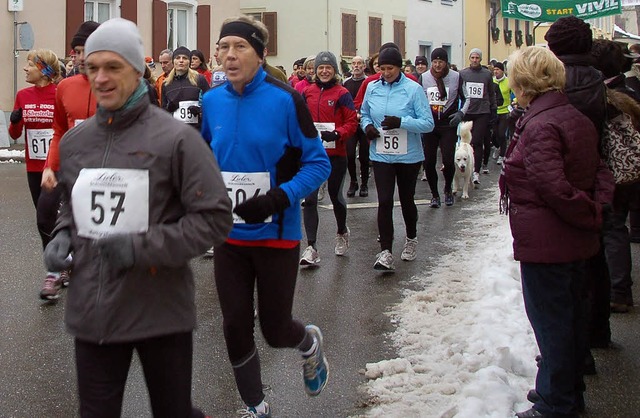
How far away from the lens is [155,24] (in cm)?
2719

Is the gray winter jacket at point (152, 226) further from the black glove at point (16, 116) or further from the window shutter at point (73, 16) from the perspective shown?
the window shutter at point (73, 16)

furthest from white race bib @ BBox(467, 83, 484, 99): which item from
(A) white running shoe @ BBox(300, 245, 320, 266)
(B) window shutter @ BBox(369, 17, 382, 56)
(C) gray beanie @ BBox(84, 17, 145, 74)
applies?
(B) window shutter @ BBox(369, 17, 382, 56)

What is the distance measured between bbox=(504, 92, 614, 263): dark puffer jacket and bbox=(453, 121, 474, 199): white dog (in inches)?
386

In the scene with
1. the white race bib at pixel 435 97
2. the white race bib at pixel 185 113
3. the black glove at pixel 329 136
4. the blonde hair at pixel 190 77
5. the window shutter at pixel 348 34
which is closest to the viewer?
the black glove at pixel 329 136

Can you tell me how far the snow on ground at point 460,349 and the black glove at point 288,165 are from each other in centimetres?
128

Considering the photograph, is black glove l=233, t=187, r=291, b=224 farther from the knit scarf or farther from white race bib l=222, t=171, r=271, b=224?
the knit scarf

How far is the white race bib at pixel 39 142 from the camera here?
314 inches

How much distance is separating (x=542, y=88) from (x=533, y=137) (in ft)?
0.92

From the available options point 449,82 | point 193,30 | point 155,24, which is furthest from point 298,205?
point 193,30

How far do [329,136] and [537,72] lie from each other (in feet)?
14.8

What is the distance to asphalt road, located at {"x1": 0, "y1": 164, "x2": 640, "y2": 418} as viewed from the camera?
5121 millimetres

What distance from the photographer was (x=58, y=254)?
11.1 feet

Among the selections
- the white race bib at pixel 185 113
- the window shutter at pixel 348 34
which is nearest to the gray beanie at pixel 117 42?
the white race bib at pixel 185 113

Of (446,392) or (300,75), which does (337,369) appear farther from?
(300,75)
